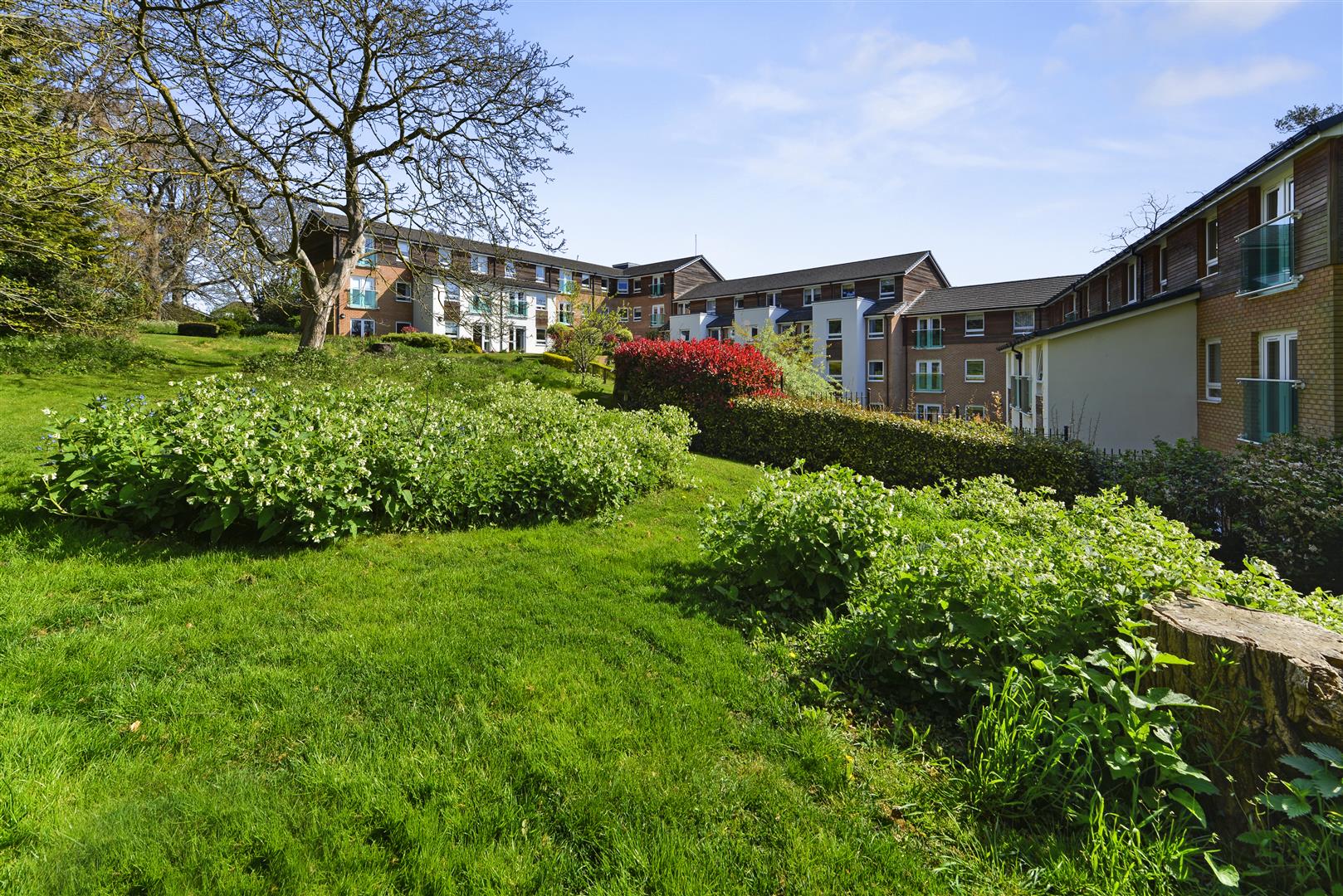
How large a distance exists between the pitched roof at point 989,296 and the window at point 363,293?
3730 centimetres

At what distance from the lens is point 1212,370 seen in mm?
15492

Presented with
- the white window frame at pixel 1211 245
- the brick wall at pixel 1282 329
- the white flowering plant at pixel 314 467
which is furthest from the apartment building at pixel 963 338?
the white flowering plant at pixel 314 467

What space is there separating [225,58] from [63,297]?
8.36 metres

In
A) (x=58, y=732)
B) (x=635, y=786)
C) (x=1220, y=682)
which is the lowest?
(x=635, y=786)

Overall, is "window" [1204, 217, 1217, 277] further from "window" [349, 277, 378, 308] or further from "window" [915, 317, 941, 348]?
"window" [349, 277, 378, 308]

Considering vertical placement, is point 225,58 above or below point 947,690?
above

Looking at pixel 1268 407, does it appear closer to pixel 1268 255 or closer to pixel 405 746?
pixel 1268 255

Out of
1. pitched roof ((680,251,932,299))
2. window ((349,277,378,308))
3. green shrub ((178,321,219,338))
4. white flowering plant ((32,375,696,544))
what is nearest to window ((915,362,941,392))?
pitched roof ((680,251,932,299))

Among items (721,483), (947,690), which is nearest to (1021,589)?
(947,690)

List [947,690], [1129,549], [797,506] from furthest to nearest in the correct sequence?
[797,506]
[1129,549]
[947,690]

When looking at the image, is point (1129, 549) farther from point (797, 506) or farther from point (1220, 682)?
point (797, 506)

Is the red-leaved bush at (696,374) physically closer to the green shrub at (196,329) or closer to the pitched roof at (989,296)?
the green shrub at (196,329)

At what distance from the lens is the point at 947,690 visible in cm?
361

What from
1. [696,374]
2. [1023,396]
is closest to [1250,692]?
[696,374]
